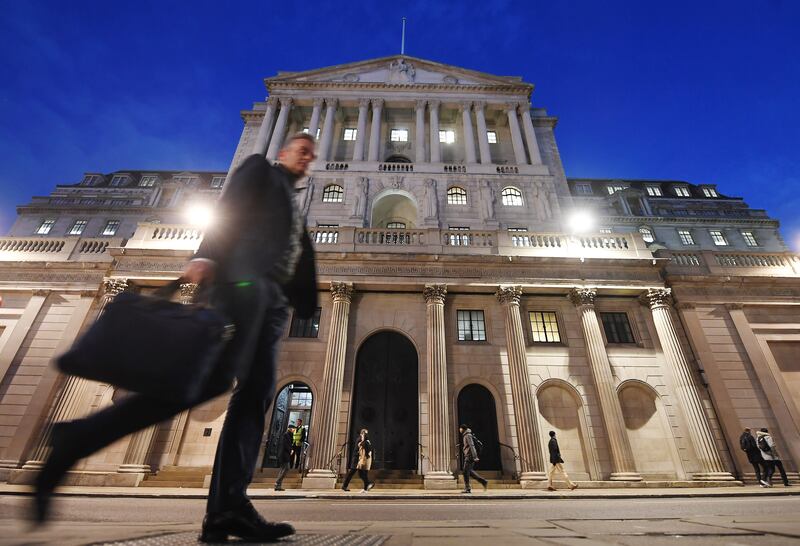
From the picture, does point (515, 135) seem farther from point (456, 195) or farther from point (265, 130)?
point (265, 130)

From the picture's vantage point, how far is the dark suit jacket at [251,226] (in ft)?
6.61

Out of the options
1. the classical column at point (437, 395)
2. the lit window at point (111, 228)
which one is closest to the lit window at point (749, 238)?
the classical column at point (437, 395)

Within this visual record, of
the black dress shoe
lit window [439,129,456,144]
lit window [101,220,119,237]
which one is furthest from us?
lit window [101,220,119,237]

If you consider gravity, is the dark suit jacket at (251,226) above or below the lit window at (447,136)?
below

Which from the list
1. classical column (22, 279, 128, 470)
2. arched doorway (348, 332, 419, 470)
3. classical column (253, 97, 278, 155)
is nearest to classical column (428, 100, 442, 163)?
classical column (253, 97, 278, 155)

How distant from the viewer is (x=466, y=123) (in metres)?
24.2

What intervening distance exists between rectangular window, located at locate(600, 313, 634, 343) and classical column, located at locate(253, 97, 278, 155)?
21109 mm

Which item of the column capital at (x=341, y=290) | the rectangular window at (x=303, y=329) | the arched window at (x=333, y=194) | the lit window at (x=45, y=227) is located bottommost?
the rectangular window at (x=303, y=329)

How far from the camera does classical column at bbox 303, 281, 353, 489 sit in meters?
11.2

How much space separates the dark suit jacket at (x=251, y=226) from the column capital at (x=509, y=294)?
13.3 m

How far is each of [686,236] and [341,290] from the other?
31926mm

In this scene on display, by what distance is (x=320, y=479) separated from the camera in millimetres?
11078

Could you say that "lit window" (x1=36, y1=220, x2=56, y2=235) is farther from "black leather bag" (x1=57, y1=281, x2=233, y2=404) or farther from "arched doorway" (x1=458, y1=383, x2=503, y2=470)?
"black leather bag" (x1=57, y1=281, x2=233, y2=404)

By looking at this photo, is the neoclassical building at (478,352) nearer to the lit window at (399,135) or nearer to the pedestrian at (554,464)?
the pedestrian at (554,464)
